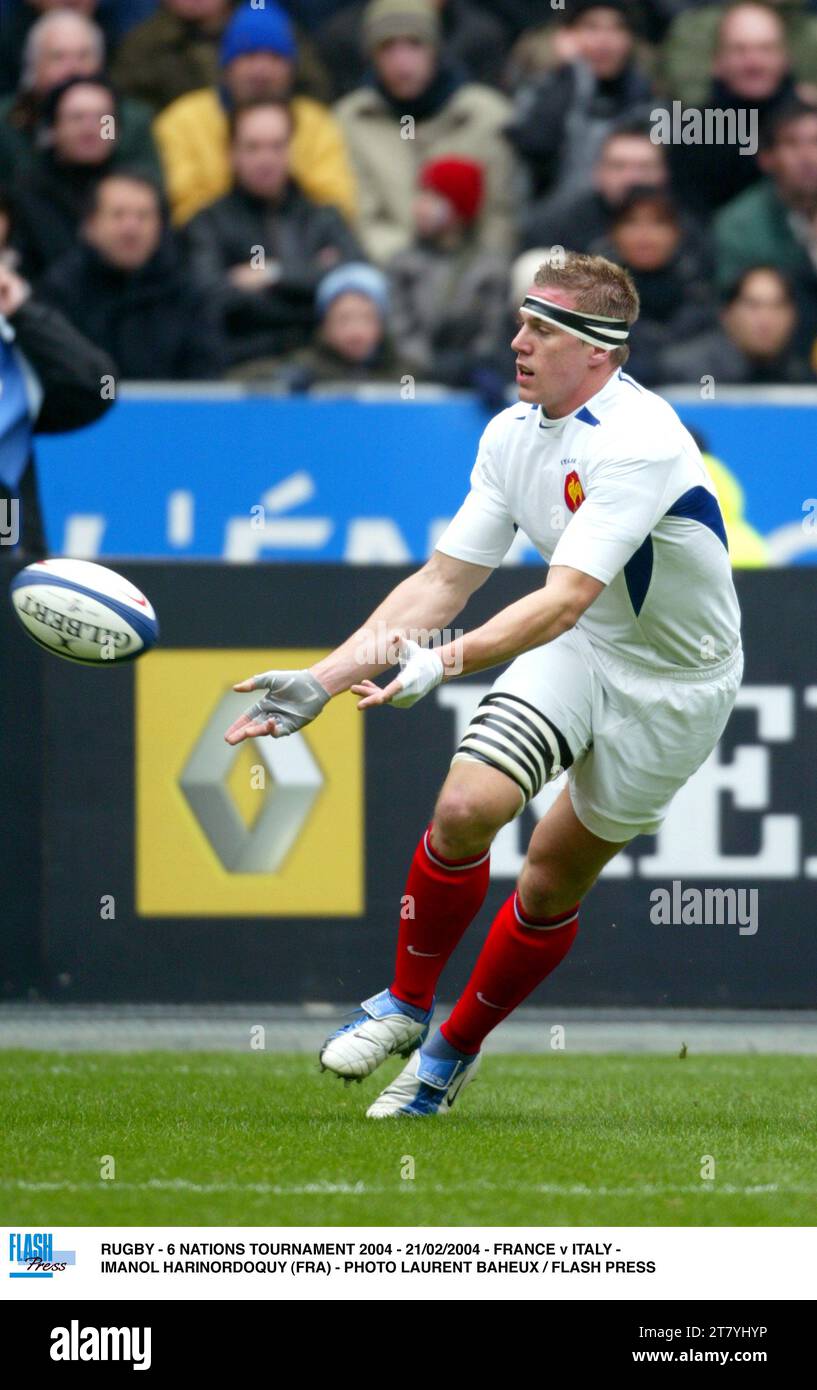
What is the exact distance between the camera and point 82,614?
5586 mm

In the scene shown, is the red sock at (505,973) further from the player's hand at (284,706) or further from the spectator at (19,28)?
the spectator at (19,28)

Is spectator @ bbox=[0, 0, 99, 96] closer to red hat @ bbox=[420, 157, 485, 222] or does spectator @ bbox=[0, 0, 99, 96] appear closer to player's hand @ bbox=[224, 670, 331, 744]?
red hat @ bbox=[420, 157, 485, 222]

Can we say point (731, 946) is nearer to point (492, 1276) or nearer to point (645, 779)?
point (645, 779)

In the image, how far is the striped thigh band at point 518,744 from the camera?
547 cm

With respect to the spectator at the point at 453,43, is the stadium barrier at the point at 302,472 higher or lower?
lower

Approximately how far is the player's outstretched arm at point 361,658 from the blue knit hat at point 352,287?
16.1 feet

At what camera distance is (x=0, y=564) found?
27.2 ft

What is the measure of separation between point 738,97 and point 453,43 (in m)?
1.62

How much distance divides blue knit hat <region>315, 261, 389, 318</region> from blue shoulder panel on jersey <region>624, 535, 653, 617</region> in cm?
527

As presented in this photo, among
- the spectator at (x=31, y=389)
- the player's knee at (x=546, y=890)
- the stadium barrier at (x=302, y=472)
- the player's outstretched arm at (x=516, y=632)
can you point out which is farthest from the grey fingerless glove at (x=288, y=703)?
the stadium barrier at (x=302, y=472)

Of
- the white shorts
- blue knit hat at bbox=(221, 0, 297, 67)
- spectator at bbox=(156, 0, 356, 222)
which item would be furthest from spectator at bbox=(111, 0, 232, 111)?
the white shorts

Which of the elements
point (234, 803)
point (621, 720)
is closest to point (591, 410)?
point (621, 720)

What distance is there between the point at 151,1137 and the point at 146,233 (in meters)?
6.04

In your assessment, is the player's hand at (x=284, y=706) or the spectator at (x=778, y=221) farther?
the spectator at (x=778, y=221)
